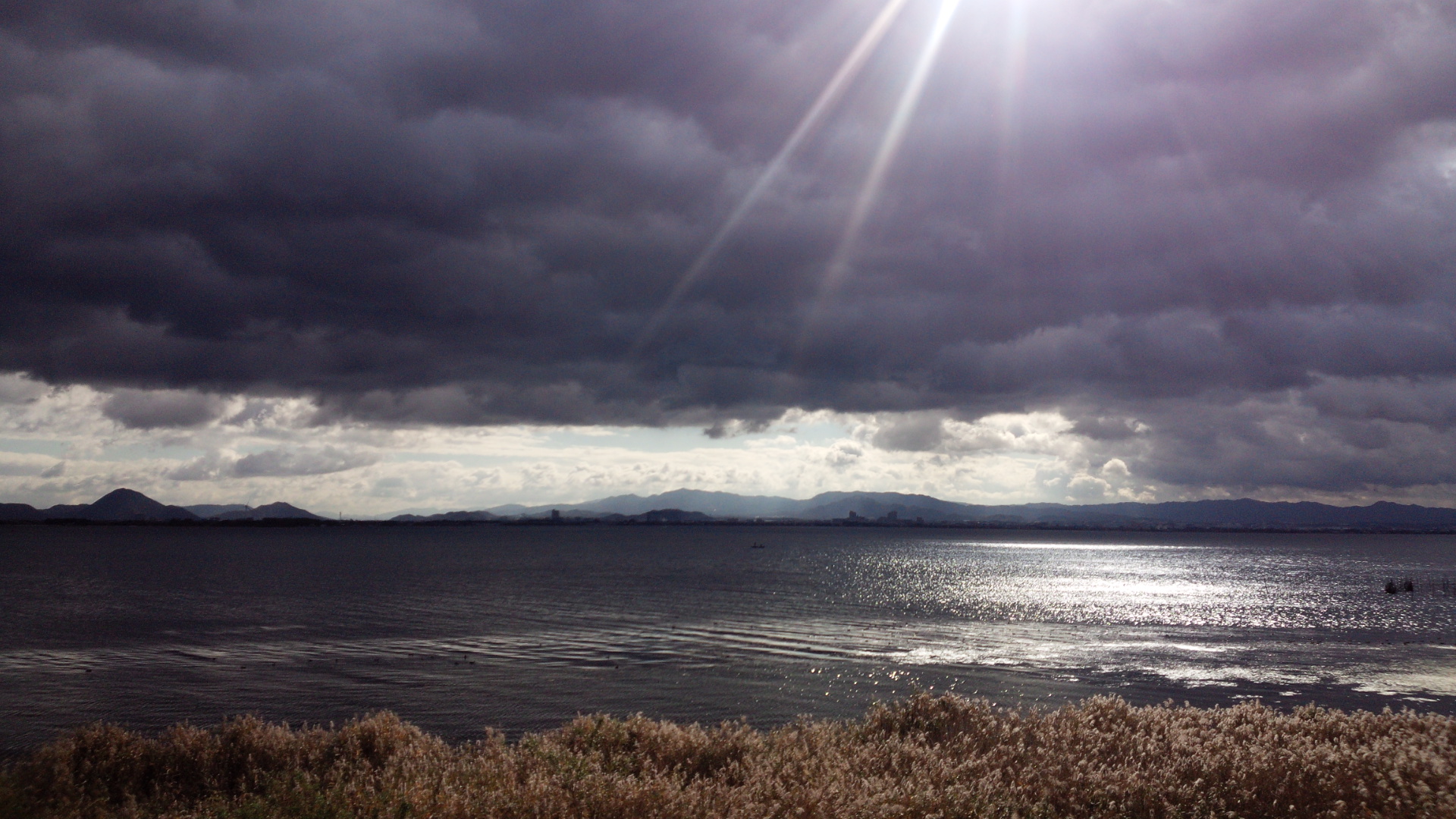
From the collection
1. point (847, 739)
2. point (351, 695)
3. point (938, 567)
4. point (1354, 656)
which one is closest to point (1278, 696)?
point (1354, 656)

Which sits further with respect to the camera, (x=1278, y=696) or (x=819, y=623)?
(x=819, y=623)

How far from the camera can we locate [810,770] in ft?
51.2

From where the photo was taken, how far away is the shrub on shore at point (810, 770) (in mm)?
12820

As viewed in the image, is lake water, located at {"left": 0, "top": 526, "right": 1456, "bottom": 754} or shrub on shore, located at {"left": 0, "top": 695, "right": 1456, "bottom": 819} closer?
shrub on shore, located at {"left": 0, "top": 695, "right": 1456, "bottom": 819}

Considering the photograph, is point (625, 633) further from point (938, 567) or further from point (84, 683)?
point (938, 567)

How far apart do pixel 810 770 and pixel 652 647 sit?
38499 mm

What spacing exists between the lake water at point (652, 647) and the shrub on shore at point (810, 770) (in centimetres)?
1287

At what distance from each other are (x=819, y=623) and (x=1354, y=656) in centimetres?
3384

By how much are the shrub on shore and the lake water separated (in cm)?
1287

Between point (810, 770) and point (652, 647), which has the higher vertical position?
point (810, 770)

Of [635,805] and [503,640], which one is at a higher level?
[635,805]

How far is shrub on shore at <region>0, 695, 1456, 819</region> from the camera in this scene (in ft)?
42.1

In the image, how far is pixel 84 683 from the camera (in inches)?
1634

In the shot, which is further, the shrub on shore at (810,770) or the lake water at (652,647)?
the lake water at (652,647)
